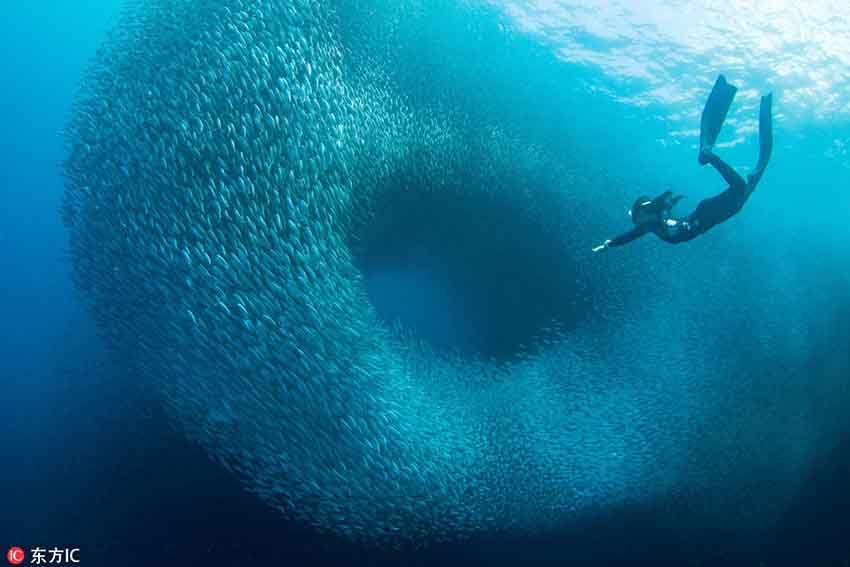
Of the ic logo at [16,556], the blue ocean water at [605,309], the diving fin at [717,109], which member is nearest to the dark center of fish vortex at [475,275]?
the blue ocean water at [605,309]

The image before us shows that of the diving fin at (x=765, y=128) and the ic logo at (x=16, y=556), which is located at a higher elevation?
the diving fin at (x=765, y=128)

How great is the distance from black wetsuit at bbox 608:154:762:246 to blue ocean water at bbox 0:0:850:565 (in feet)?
16.9

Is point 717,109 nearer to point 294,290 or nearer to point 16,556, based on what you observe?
point 294,290

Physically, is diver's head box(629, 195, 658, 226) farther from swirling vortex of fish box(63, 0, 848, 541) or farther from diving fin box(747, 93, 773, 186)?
swirling vortex of fish box(63, 0, 848, 541)

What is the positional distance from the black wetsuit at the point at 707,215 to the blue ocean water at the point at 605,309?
5153 millimetres

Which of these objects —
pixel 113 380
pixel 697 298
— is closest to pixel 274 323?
pixel 113 380

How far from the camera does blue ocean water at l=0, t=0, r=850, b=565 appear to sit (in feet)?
31.7

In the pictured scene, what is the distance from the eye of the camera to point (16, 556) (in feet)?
29.6

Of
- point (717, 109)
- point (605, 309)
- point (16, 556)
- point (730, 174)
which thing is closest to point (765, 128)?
point (717, 109)

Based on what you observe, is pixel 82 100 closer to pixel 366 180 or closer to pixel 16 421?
pixel 366 180

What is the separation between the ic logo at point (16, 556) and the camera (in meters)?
8.81

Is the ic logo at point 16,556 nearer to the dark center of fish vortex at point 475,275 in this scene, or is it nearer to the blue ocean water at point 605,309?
the blue ocean water at point 605,309

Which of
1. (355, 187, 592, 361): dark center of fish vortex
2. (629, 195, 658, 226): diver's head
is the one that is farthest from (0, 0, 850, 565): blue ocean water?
(629, 195, 658, 226): diver's head

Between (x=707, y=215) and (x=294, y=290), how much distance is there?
494 centimetres
